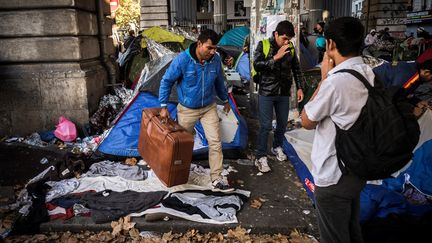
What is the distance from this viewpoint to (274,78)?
5.16 m

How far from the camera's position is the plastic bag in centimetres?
661

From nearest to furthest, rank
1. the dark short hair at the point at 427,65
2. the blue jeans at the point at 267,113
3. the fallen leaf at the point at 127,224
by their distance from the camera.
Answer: the fallen leaf at the point at 127,224 < the dark short hair at the point at 427,65 < the blue jeans at the point at 267,113

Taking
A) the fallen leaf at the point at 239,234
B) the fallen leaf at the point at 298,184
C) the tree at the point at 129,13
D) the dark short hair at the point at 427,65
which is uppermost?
the tree at the point at 129,13

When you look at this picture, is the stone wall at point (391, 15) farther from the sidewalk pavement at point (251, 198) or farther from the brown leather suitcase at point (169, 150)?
the brown leather suitcase at point (169, 150)

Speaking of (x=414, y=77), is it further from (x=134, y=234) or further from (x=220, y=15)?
(x=220, y=15)

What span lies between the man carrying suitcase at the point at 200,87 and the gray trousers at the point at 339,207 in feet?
6.84

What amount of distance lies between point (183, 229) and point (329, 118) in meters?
2.24

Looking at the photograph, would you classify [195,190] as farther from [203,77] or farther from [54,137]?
[54,137]

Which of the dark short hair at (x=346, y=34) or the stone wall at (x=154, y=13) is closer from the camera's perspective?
the dark short hair at (x=346, y=34)

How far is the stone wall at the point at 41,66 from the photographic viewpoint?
6637 millimetres

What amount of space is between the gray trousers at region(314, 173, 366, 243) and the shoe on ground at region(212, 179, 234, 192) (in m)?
2.03

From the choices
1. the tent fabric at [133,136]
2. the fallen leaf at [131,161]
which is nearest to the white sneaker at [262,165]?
the tent fabric at [133,136]

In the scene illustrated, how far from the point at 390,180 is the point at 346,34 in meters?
3.07

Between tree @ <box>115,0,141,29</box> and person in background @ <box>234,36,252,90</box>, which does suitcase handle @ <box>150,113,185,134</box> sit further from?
tree @ <box>115,0,141,29</box>
